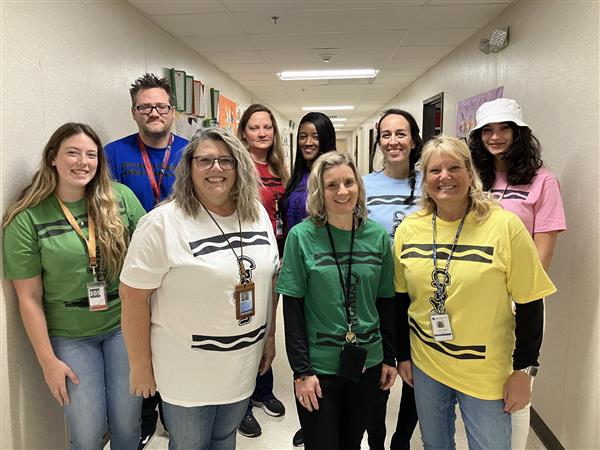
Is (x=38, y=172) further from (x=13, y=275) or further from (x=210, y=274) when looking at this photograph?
(x=210, y=274)

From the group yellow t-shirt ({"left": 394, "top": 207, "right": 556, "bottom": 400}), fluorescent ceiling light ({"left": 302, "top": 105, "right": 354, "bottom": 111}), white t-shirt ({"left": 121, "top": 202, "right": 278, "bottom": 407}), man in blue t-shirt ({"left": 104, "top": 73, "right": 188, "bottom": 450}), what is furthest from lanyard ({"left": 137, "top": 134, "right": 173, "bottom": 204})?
fluorescent ceiling light ({"left": 302, "top": 105, "right": 354, "bottom": 111})

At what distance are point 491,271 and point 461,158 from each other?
1.35ft

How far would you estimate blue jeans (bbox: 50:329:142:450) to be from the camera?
Answer: 5.45ft

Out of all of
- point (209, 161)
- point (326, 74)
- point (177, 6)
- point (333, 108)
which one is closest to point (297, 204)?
point (209, 161)

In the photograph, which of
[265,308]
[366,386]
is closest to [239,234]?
[265,308]

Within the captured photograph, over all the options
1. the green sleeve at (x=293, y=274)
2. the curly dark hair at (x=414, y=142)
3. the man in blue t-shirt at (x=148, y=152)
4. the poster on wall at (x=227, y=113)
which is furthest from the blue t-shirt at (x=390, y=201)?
the poster on wall at (x=227, y=113)

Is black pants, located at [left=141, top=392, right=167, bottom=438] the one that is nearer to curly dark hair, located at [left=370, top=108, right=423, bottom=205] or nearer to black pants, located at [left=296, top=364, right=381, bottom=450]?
black pants, located at [left=296, top=364, right=381, bottom=450]

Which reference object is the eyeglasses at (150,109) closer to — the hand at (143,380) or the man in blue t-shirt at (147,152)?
the man in blue t-shirt at (147,152)

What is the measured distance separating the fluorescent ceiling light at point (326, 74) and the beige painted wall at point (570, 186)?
3.05 m

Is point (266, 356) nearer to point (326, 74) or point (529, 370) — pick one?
point (529, 370)

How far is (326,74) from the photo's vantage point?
19.0ft

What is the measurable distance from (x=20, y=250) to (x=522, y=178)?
2.23 metres

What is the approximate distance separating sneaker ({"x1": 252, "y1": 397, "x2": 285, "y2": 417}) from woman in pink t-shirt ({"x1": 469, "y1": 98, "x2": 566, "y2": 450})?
1.75 m

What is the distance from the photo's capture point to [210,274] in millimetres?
1330
